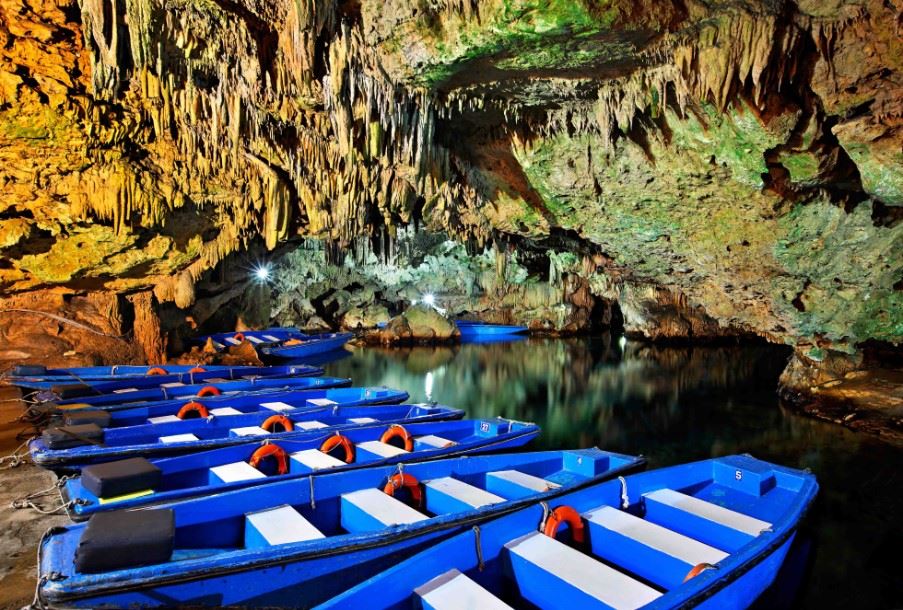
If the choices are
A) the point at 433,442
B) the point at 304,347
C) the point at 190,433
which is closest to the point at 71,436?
the point at 190,433

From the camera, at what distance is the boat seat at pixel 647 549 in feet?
10.2

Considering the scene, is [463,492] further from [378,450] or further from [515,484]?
[378,450]

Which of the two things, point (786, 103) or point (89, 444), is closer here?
point (89, 444)

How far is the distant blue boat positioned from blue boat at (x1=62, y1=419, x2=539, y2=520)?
5.38ft

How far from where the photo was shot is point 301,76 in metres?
7.31

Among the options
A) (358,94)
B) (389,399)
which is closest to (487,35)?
(358,94)

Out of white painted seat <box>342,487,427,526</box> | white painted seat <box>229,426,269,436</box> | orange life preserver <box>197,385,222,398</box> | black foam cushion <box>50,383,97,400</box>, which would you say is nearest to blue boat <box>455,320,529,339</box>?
orange life preserver <box>197,385,222,398</box>

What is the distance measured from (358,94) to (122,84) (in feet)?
11.6

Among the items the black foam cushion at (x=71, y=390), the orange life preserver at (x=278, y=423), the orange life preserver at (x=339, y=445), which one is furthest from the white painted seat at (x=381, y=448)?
the black foam cushion at (x=71, y=390)

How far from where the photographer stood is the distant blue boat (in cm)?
579

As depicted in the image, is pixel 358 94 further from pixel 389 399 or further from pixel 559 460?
pixel 559 460

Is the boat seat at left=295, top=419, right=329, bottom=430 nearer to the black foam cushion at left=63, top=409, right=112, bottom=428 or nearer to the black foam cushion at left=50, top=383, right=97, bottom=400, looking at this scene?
the black foam cushion at left=63, top=409, right=112, bottom=428

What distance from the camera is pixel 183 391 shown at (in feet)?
25.8

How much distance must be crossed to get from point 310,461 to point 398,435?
1204 mm
